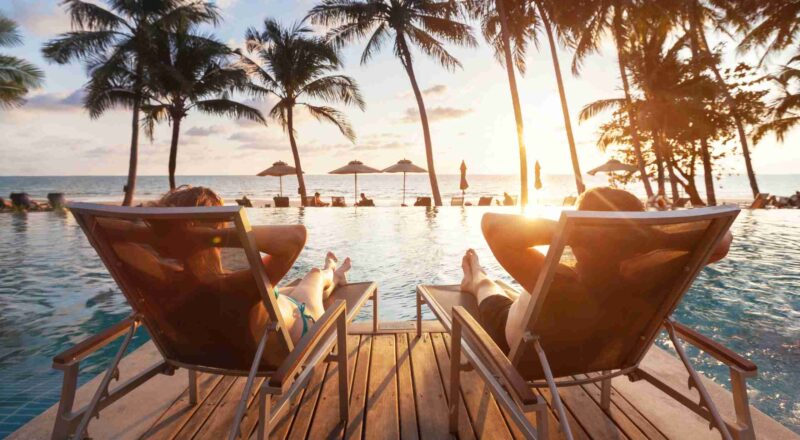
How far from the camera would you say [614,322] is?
1615 mm

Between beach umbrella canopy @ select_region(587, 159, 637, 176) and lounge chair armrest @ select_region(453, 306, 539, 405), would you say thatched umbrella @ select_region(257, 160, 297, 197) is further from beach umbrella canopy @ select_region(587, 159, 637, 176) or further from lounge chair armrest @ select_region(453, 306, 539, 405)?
lounge chair armrest @ select_region(453, 306, 539, 405)

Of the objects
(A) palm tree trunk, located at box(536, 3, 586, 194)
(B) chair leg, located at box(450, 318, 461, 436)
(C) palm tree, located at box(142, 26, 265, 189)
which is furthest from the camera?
(C) palm tree, located at box(142, 26, 265, 189)

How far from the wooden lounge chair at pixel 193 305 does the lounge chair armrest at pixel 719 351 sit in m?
1.41

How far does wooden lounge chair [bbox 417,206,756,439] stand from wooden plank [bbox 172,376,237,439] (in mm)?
1254

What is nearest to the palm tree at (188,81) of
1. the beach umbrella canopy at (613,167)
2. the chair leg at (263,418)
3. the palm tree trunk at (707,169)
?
the beach umbrella canopy at (613,167)

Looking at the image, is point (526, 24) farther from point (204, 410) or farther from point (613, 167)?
point (204, 410)

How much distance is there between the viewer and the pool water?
3294 millimetres

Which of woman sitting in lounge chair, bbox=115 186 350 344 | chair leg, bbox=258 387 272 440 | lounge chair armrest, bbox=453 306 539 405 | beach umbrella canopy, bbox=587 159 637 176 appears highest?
beach umbrella canopy, bbox=587 159 637 176

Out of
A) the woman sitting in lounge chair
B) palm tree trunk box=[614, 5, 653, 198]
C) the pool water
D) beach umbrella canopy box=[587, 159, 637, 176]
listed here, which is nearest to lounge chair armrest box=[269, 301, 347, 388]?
the woman sitting in lounge chair

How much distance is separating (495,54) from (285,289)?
16.8 metres

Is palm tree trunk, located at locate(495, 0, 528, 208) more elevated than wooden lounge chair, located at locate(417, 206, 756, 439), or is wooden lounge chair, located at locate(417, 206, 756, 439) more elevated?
palm tree trunk, located at locate(495, 0, 528, 208)

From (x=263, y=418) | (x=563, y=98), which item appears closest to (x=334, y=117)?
(x=563, y=98)

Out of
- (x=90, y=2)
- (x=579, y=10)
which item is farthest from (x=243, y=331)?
(x=90, y=2)

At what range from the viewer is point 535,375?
168 cm
